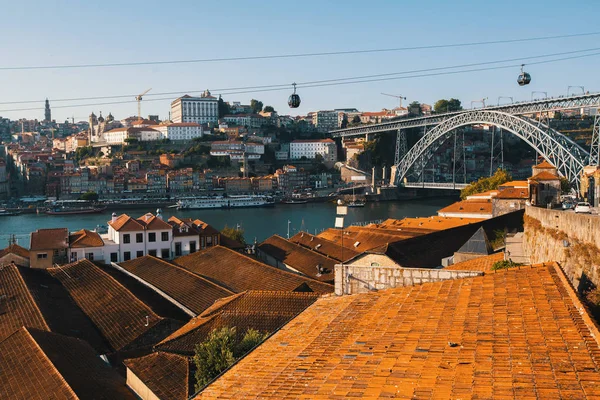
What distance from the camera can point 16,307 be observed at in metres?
8.27

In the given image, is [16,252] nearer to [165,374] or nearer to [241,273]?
[241,273]

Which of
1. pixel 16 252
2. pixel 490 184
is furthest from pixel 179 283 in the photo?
pixel 490 184

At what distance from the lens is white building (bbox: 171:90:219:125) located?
70062 mm

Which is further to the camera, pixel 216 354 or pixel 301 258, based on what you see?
pixel 301 258

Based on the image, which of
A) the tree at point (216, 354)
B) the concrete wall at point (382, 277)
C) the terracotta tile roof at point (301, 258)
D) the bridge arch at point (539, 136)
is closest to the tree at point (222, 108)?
the bridge arch at point (539, 136)

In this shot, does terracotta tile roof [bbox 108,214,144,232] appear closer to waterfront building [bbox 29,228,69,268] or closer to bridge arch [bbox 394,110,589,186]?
waterfront building [bbox 29,228,69,268]

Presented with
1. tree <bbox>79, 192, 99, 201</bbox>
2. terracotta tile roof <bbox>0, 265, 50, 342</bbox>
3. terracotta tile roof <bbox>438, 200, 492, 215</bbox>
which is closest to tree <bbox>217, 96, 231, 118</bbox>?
tree <bbox>79, 192, 99, 201</bbox>

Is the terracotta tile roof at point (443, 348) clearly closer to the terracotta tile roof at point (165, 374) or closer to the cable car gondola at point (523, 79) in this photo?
the terracotta tile roof at point (165, 374)

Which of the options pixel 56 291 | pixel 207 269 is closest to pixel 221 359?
pixel 56 291

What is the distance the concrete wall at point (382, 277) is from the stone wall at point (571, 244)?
123 cm

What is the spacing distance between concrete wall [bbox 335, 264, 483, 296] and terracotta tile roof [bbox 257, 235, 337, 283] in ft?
20.0

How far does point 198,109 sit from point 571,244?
6797 cm

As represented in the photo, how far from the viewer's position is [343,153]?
6256 cm

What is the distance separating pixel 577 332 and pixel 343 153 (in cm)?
6045
